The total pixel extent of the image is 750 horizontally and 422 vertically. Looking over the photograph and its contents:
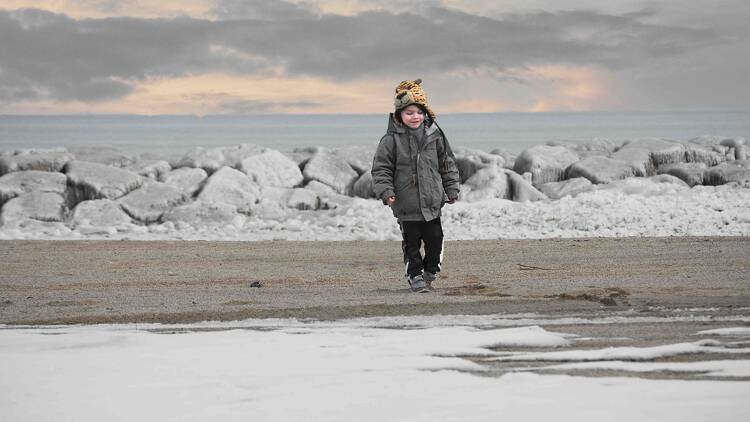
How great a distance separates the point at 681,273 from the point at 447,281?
1.67m

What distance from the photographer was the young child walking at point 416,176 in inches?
267

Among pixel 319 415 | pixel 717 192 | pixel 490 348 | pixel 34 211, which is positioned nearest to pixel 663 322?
pixel 490 348

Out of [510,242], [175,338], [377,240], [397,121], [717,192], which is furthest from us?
[717,192]

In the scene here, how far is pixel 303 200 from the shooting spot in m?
14.3

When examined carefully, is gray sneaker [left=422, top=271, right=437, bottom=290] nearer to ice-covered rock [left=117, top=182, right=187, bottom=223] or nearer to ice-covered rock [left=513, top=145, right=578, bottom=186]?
ice-covered rock [left=117, top=182, right=187, bottom=223]

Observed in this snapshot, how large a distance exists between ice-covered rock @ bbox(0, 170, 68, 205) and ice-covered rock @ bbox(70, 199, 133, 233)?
0.79 meters

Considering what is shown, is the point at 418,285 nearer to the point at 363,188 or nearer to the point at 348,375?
the point at 348,375

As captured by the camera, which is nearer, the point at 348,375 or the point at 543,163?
the point at 348,375

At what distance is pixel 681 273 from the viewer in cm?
745

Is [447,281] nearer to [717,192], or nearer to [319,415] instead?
[319,415]

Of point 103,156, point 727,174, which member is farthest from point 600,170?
point 103,156

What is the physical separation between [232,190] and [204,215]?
4.07 ft

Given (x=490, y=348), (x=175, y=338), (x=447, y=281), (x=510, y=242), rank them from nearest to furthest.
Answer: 1. (x=490, y=348)
2. (x=175, y=338)
3. (x=447, y=281)
4. (x=510, y=242)

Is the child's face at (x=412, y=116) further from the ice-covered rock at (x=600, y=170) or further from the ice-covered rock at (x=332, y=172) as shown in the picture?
the ice-covered rock at (x=600, y=170)
